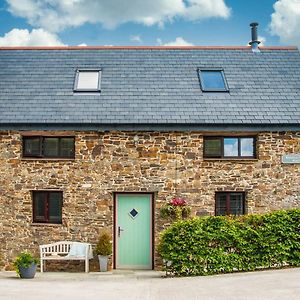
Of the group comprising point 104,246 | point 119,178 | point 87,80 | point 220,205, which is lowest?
point 104,246

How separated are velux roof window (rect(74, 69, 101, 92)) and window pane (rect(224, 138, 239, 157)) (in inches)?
187

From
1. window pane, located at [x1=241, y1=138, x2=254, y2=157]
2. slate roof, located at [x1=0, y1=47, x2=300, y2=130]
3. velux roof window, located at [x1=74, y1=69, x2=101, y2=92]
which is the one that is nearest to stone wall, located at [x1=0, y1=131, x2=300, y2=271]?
window pane, located at [x1=241, y1=138, x2=254, y2=157]

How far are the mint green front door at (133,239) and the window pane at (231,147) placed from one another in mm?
3211

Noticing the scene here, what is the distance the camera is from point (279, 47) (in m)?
20.3

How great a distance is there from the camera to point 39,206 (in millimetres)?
16688

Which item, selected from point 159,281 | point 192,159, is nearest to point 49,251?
point 159,281

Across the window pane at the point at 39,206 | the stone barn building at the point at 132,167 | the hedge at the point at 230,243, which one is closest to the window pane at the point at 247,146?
the stone barn building at the point at 132,167

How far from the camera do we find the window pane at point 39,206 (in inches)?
653

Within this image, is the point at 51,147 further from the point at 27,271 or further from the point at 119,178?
the point at 27,271

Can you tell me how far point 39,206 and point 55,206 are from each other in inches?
20.9

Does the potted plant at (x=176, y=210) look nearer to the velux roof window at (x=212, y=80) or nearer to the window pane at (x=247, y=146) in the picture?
the window pane at (x=247, y=146)

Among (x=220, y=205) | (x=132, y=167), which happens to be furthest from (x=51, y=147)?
(x=220, y=205)

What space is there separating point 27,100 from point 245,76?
25.5ft

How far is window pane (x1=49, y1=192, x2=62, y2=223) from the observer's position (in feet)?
54.3
